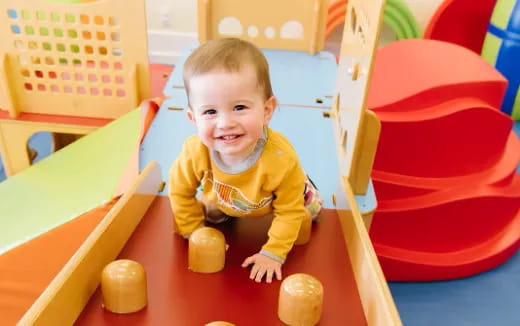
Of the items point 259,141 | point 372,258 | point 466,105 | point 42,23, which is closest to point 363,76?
point 259,141

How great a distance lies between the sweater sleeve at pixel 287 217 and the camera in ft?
2.83

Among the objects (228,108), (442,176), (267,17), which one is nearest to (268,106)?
(228,108)

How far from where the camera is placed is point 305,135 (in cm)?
144

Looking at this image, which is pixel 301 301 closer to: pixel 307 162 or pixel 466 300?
pixel 307 162

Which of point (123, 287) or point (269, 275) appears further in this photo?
point (269, 275)

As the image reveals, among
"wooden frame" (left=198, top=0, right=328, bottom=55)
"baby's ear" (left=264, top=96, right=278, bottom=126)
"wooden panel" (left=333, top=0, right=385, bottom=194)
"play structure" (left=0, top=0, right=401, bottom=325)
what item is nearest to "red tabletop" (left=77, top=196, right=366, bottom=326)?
"play structure" (left=0, top=0, right=401, bottom=325)

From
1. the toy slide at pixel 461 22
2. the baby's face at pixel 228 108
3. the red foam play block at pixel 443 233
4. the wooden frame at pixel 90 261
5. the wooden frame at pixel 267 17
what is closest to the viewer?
the wooden frame at pixel 90 261

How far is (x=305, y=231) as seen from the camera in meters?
0.94

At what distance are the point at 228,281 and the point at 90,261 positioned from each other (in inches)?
9.4

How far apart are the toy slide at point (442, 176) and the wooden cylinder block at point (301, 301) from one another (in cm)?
80

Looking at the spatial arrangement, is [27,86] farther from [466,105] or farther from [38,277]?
[466,105]

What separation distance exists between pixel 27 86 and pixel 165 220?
106 cm

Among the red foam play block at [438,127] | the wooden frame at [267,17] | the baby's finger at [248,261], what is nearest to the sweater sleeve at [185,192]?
the baby's finger at [248,261]

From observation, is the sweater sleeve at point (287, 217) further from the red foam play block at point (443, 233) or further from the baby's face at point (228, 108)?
the red foam play block at point (443, 233)
